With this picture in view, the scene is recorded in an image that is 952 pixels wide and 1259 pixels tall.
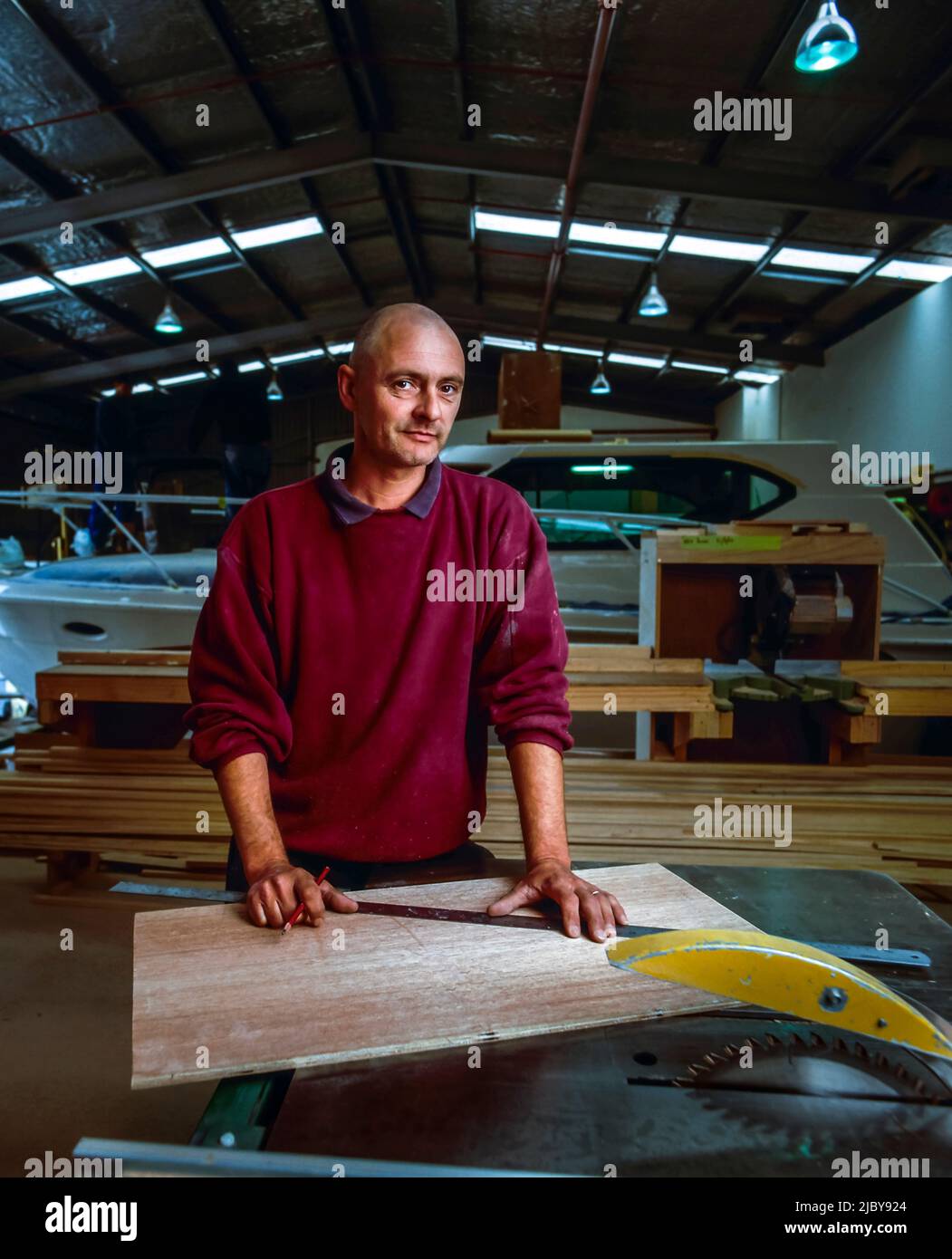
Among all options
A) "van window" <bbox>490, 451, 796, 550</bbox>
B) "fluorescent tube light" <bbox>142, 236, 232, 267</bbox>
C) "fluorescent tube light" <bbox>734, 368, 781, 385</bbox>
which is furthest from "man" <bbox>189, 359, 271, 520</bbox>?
"fluorescent tube light" <bbox>734, 368, 781, 385</bbox>

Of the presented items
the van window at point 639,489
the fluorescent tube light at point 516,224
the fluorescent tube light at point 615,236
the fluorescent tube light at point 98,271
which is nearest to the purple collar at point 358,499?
the van window at point 639,489

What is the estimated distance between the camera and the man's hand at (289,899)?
4.58 feet

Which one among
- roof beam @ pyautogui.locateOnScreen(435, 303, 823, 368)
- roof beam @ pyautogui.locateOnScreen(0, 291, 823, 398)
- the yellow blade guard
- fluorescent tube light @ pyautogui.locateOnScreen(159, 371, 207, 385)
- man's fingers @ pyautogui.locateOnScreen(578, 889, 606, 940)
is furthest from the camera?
fluorescent tube light @ pyautogui.locateOnScreen(159, 371, 207, 385)

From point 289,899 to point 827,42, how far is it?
5412 mm

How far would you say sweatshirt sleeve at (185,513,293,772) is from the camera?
1734 mm

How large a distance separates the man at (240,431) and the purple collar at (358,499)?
6.42m

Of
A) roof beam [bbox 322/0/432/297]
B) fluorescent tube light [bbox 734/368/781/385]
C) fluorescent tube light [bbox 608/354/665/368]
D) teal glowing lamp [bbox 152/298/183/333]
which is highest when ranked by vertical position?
roof beam [bbox 322/0/432/297]

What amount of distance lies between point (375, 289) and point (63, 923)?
1415cm

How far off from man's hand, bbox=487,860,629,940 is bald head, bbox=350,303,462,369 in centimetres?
111

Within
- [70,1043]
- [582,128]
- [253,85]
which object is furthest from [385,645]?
[253,85]

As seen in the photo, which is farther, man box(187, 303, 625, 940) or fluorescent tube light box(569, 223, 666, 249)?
fluorescent tube light box(569, 223, 666, 249)

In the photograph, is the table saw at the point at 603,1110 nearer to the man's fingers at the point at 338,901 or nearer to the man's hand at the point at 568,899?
the man's hand at the point at 568,899

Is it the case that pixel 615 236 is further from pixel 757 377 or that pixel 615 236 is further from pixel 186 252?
pixel 757 377

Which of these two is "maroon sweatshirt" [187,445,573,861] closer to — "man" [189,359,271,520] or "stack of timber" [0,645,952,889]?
"stack of timber" [0,645,952,889]
